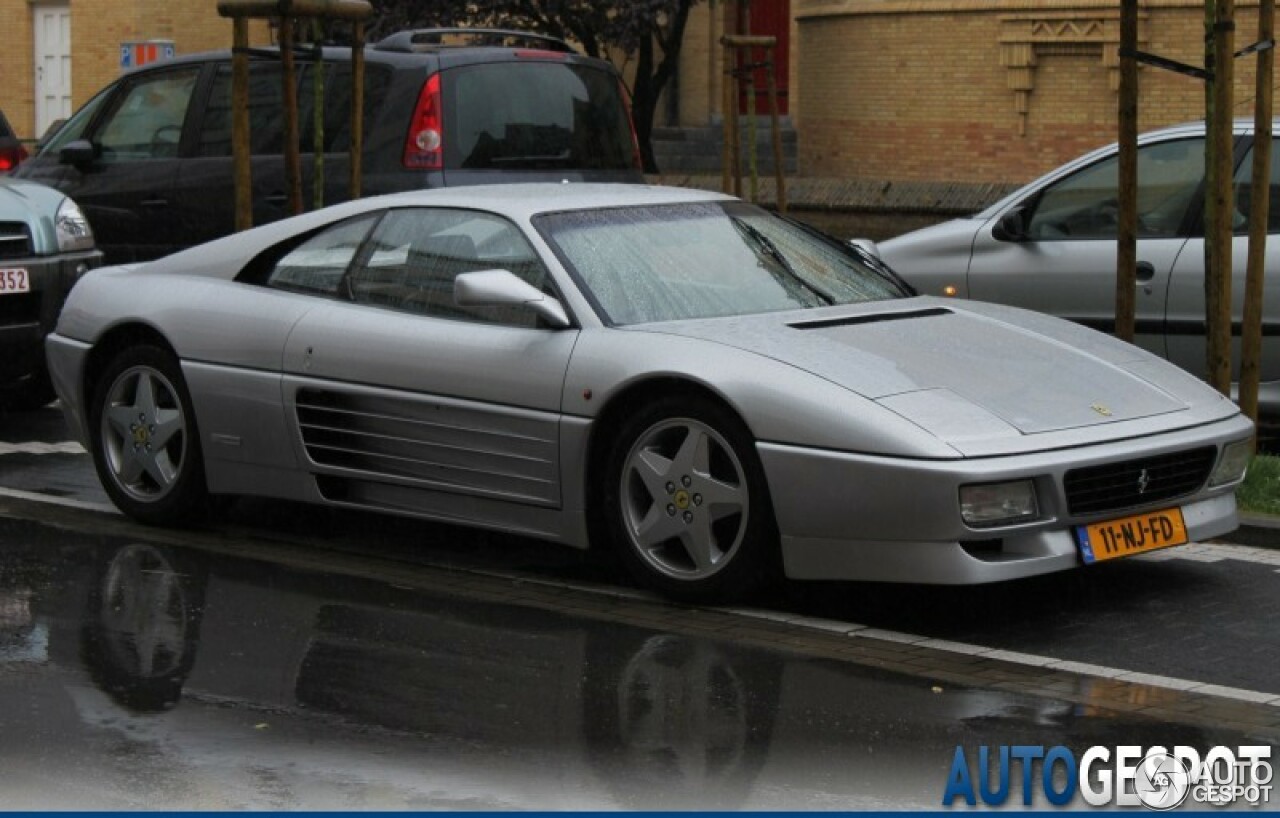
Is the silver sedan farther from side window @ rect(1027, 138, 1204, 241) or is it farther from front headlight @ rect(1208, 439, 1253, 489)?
front headlight @ rect(1208, 439, 1253, 489)

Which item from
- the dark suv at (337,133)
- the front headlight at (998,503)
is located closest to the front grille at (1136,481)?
the front headlight at (998,503)

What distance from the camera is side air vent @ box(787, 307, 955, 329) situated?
816 centimetres

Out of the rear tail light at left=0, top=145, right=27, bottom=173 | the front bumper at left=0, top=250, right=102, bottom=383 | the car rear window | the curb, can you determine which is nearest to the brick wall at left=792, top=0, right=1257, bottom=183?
the rear tail light at left=0, top=145, right=27, bottom=173

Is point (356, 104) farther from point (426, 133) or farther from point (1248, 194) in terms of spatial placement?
point (1248, 194)

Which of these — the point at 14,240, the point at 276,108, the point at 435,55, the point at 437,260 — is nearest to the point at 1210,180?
the point at 437,260

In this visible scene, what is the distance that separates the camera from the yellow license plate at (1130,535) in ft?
24.6

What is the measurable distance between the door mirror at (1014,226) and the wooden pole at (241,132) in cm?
379

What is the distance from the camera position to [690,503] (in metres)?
7.74

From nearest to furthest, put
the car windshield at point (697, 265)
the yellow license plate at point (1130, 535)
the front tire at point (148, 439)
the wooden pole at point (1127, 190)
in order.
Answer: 1. the yellow license plate at point (1130, 535)
2. the car windshield at point (697, 265)
3. the front tire at point (148, 439)
4. the wooden pole at point (1127, 190)

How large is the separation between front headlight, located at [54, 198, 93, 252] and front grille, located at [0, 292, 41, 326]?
367mm

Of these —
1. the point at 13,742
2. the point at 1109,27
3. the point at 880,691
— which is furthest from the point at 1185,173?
the point at 1109,27

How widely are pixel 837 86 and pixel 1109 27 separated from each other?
408cm

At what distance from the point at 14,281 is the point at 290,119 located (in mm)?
1625
